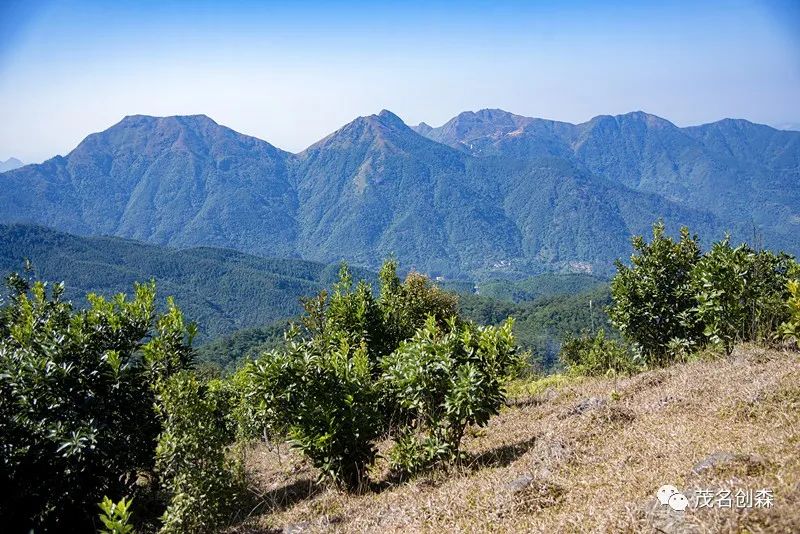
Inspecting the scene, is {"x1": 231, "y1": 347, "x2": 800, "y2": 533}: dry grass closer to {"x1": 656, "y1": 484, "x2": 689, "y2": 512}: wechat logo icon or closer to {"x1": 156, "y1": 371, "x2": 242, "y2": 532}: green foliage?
{"x1": 656, "y1": 484, "x2": 689, "y2": 512}: wechat logo icon

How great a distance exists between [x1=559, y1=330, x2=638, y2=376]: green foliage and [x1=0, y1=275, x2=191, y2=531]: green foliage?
1123cm

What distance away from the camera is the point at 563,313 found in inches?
5896

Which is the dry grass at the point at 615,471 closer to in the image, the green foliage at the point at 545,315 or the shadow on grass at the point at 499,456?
the shadow on grass at the point at 499,456

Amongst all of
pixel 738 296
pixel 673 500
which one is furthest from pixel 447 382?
pixel 738 296

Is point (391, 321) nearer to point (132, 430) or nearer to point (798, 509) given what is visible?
point (132, 430)

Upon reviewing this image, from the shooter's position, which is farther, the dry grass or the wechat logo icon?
the dry grass

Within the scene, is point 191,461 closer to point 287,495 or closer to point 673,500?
point 287,495

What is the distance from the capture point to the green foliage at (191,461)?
25.7 feet

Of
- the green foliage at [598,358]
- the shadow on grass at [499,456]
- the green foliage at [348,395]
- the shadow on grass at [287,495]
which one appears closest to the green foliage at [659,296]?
the green foliage at [598,358]

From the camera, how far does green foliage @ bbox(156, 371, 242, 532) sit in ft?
25.7

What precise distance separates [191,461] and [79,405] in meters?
2.44

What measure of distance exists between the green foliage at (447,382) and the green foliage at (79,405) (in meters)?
4.63

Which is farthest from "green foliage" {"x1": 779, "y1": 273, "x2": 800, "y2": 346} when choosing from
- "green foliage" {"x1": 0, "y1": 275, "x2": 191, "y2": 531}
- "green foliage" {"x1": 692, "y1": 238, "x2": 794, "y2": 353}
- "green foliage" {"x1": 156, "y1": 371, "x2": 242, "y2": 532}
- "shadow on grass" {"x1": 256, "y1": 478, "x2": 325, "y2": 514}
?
"green foliage" {"x1": 0, "y1": 275, "x2": 191, "y2": 531}

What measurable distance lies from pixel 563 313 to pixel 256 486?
148 metres
